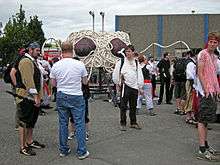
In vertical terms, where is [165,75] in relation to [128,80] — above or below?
below

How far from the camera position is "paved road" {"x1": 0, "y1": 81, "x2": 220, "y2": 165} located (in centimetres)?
709

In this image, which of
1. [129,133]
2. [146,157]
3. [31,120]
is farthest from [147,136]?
[31,120]

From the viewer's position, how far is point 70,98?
7.29m

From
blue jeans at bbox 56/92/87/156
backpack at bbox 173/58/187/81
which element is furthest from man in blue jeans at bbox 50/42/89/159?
backpack at bbox 173/58/187/81

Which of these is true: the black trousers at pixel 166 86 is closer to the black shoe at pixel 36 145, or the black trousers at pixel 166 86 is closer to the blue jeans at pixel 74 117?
the black shoe at pixel 36 145

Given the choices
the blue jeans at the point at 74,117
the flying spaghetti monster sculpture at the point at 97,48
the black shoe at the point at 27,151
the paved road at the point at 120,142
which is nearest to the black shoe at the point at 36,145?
the paved road at the point at 120,142

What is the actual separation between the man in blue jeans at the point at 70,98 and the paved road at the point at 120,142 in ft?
0.80

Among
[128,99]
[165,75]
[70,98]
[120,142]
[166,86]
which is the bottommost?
[120,142]

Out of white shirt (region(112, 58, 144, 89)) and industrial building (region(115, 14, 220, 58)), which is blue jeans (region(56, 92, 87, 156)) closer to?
white shirt (region(112, 58, 144, 89))

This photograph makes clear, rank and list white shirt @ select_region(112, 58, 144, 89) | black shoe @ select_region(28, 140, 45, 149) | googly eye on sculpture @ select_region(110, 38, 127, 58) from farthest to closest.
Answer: googly eye on sculpture @ select_region(110, 38, 127, 58)
white shirt @ select_region(112, 58, 144, 89)
black shoe @ select_region(28, 140, 45, 149)

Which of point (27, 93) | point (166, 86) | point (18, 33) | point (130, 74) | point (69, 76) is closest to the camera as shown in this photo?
point (69, 76)

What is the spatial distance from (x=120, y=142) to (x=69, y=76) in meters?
1.93

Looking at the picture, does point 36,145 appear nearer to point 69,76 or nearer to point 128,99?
point 69,76

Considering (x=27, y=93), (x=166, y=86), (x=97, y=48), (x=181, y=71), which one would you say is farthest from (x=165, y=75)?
(x=27, y=93)
